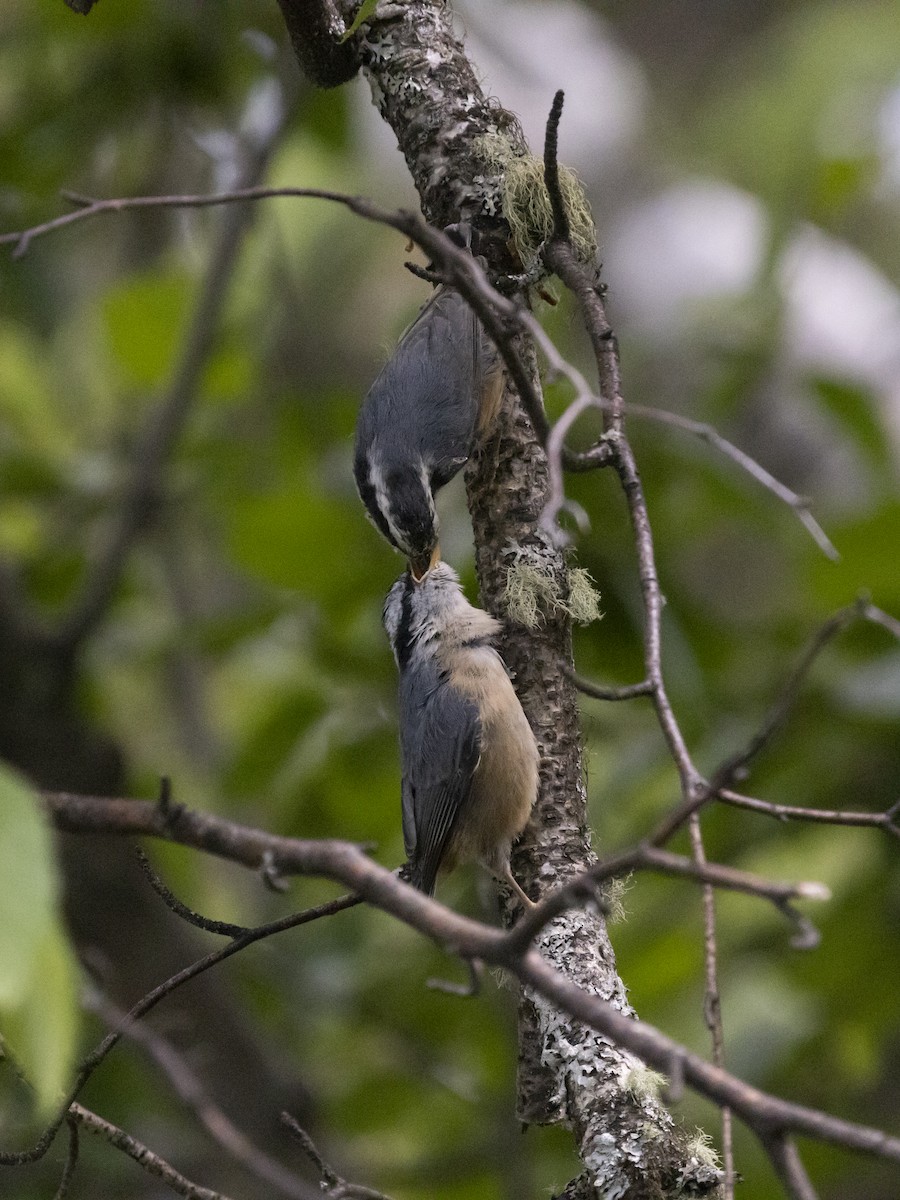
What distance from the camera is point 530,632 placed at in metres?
2.28

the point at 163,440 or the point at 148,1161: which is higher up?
the point at 163,440

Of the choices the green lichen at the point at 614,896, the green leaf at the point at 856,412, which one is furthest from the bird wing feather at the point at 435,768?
the green leaf at the point at 856,412

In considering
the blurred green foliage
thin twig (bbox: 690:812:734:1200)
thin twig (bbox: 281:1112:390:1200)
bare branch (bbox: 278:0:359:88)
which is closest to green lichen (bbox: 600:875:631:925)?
the blurred green foliage

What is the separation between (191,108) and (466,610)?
7.61 feet

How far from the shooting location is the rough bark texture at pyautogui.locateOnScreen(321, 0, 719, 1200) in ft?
6.03

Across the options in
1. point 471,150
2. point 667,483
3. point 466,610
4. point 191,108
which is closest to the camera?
point 471,150

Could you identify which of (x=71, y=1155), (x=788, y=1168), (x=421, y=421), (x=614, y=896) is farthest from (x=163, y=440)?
(x=788, y=1168)

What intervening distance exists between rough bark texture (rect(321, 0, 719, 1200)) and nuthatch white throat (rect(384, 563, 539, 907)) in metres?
0.15

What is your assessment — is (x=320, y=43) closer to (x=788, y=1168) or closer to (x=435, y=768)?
(x=435, y=768)

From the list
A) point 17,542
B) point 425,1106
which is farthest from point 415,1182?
point 17,542

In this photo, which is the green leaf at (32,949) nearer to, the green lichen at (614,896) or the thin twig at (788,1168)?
the thin twig at (788,1168)

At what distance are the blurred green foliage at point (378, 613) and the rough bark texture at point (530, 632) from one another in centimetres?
51

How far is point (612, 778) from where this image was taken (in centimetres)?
326

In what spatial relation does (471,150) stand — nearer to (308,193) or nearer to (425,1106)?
(308,193)
